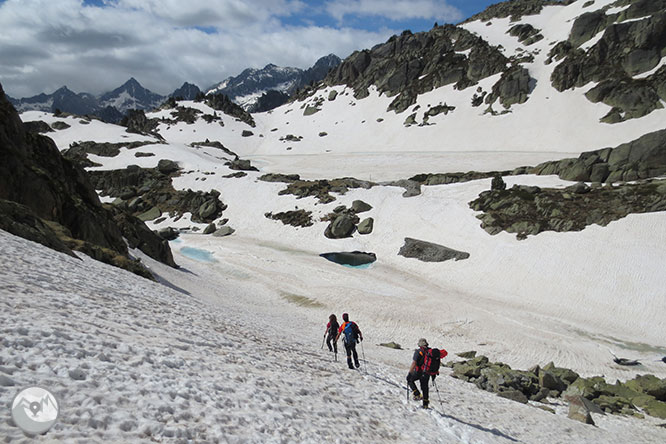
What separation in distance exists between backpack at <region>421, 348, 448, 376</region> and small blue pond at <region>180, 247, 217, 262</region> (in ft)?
127

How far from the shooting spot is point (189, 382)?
298 inches

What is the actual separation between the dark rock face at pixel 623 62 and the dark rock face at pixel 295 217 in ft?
292

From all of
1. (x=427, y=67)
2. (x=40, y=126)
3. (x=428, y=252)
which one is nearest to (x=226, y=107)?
(x=40, y=126)

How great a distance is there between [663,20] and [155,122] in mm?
193546

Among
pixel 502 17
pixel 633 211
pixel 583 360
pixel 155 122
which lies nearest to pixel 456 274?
pixel 583 360

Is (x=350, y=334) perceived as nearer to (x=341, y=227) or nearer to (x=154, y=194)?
(x=341, y=227)

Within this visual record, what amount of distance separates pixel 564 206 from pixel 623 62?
9473 centimetres

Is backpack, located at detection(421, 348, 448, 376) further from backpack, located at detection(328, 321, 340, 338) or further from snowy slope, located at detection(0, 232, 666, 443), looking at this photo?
backpack, located at detection(328, 321, 340, 338)

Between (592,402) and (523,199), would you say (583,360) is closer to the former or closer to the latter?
(592,402)

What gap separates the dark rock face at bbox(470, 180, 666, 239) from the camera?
37.3m

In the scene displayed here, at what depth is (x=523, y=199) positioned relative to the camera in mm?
44625

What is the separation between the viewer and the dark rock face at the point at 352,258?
44375 mm

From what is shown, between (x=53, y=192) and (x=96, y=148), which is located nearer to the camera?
(x=53, y=192)
